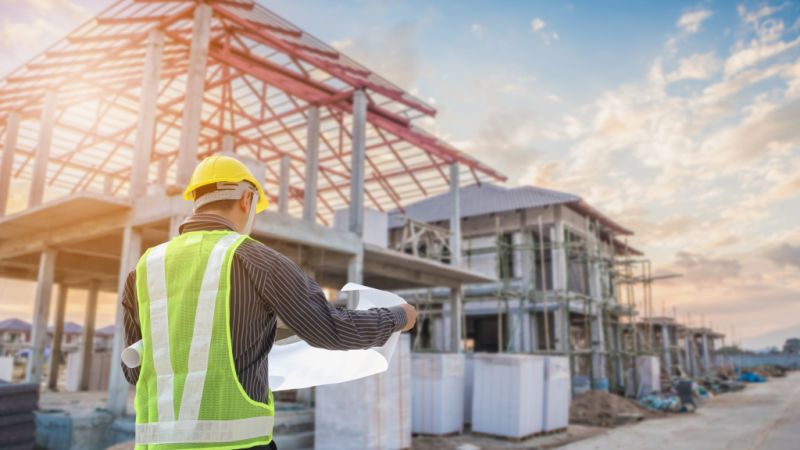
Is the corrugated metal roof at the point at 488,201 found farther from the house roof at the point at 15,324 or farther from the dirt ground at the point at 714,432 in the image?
the house roof at the point at 15,324

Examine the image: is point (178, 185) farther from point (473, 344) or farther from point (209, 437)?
point (473, 344)

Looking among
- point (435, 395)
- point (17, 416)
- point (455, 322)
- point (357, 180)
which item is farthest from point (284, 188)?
point (17, 416)

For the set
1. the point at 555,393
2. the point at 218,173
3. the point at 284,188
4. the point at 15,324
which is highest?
the point at 284,188

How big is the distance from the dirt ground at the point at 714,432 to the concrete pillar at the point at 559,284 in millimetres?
5620

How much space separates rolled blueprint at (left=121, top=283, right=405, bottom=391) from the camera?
2.37 metres

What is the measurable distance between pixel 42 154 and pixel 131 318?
15.3 m

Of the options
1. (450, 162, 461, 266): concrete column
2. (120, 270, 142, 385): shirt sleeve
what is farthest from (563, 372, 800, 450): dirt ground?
(120, 270, 142, 385): shirt sleeve

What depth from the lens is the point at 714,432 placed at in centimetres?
1437

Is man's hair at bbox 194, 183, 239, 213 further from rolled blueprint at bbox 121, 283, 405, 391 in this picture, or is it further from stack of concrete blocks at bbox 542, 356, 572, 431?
stack of concrete blocks at bbox 542, 356, 572, 431

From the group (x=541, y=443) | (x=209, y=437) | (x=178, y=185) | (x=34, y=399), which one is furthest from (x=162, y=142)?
(x=209, y=437)

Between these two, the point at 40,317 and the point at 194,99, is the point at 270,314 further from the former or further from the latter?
the point at 40,317

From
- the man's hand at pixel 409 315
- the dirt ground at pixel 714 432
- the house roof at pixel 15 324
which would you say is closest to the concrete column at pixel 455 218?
the dirt ground at pixel 714 432

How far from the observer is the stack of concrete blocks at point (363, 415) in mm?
9820

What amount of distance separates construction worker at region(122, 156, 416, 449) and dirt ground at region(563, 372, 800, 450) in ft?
36.9
